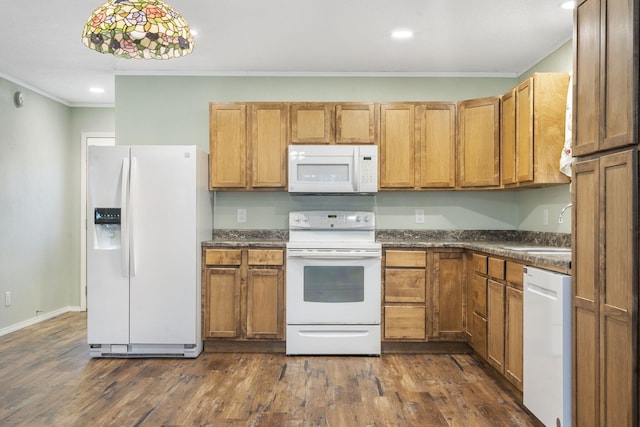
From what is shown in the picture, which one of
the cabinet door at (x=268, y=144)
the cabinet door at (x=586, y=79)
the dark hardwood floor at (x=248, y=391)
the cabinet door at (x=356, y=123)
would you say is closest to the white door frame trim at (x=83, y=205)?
the dark hardwood floor at (x=248, y=391)

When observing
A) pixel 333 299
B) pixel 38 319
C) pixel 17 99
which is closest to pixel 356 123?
pixel 333 299

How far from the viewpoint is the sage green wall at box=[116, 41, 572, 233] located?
4.61 m

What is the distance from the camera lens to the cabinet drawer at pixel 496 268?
10.6ft

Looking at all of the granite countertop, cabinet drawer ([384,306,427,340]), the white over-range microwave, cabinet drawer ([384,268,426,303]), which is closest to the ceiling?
the white over-range microwave

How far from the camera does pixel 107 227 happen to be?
3922mm

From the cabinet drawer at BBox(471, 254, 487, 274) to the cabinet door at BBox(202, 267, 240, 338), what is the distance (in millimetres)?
1874

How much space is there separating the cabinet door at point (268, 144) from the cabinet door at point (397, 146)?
33.5 inches

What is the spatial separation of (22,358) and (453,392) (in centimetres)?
325

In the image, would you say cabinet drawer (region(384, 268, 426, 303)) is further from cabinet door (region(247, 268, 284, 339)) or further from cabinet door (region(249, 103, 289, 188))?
cabinet door (region(249, 103, 289, 188))

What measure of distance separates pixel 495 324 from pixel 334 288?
50.0 inches

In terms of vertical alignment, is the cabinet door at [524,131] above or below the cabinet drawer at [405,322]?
above

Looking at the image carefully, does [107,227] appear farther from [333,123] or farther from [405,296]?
[405,296]

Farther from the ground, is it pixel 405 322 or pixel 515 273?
pixel 515 273

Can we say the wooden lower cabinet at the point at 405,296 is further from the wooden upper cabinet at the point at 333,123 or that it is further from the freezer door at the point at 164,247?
the freezer door at the point at 164,247
